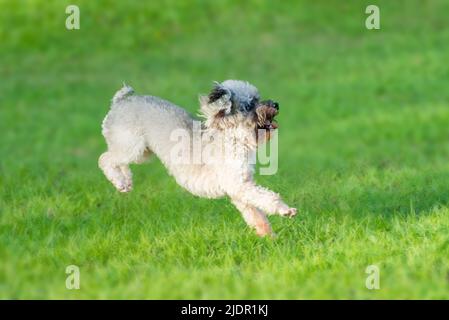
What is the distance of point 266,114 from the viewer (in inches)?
281

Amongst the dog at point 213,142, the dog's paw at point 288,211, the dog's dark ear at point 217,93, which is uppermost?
the dog's dark ear at point 217,93

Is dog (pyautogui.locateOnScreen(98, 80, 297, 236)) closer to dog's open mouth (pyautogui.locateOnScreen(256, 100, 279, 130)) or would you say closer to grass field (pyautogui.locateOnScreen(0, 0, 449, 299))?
dog's open mouth (pyautogui.locateOnScreen(256, 100, 279, 130))

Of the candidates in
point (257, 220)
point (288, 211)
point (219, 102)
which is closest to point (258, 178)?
point (257, 220)

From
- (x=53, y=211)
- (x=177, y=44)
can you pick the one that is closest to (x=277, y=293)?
(x=53, y=211)

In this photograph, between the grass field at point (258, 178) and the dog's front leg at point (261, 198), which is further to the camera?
the dog's front leg at point (261, 198)

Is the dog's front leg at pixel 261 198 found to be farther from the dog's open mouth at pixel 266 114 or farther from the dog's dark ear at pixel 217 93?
the dog's dark ear at pixel 217 93

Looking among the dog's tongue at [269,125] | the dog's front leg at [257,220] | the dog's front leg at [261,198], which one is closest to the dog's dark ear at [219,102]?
the dog's tongue at [269,125]

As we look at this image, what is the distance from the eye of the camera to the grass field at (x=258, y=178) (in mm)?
6539

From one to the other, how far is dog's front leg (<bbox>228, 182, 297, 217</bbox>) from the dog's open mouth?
1.59 ft

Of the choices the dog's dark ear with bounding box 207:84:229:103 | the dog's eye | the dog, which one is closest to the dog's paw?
the dog

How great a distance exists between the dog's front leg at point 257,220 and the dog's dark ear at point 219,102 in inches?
31.5

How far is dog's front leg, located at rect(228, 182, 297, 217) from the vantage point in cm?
674

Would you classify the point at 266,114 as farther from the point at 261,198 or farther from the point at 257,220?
the point at 257,220

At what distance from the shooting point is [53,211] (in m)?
8.43
